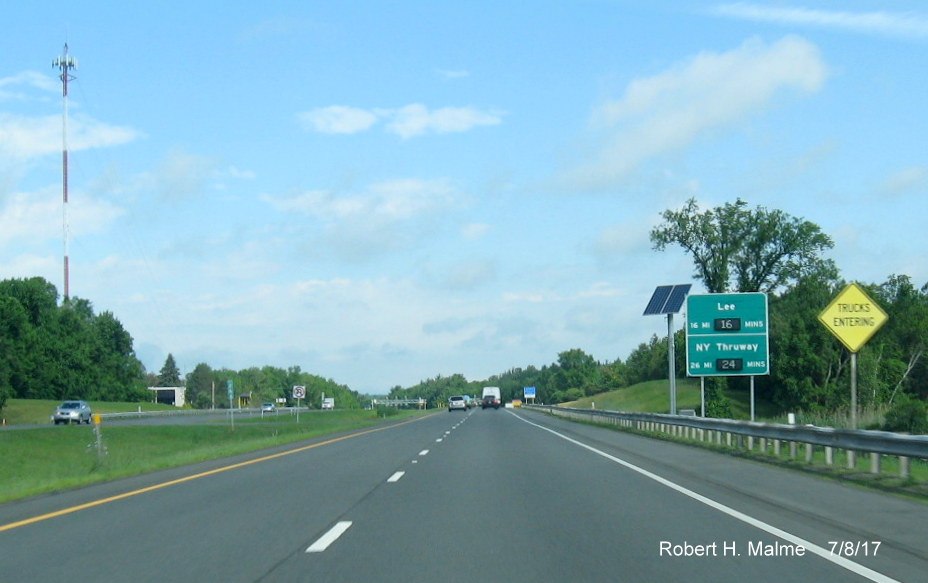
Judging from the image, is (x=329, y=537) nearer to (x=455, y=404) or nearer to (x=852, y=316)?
(x=852, y=316)

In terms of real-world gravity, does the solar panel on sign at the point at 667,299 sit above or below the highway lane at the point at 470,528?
above

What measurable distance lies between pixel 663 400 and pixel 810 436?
87056 mm

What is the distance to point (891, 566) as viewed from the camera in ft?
29.6

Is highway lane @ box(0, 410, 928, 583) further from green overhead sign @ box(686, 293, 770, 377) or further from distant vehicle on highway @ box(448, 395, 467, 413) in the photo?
distant vehicle on highway @ box(448, 395, 467, 413)

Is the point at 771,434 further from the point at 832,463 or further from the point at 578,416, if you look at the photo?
the point at 578,416

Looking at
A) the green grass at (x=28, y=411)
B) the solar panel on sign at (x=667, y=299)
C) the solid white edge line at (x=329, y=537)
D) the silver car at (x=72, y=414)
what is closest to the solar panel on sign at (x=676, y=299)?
the solar panel on sign at (x=667, y=299)

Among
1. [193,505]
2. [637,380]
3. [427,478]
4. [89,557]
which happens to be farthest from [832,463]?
[637,380]

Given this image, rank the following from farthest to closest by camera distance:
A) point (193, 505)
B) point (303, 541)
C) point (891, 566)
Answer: point (193, 505) < point (303, 541) < point (891, 566)

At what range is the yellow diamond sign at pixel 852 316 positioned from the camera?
2227cm

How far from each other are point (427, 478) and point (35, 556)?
9.80 metres

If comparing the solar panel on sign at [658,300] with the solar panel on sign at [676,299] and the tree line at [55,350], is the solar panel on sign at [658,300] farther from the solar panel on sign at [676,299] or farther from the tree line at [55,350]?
the tree line at [55,350]

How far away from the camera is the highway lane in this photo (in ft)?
29.7

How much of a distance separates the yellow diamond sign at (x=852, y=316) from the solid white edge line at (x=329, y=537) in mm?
13869

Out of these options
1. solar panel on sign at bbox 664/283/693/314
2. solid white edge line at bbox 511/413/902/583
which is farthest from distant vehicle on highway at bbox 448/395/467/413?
solid white edge line at bbox 511/413/902/583
